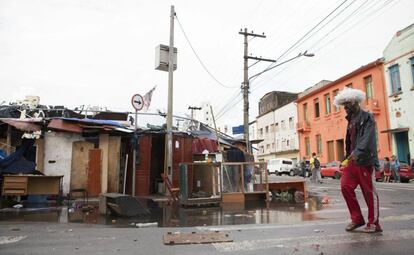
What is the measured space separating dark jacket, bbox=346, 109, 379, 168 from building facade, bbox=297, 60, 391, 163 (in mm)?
24998

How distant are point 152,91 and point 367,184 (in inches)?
475

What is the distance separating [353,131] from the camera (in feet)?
19.7

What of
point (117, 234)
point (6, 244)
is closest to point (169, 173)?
point (117, 234)

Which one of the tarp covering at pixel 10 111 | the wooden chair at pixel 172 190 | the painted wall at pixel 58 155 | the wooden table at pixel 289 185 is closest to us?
the wooden chair at pixel 172 190

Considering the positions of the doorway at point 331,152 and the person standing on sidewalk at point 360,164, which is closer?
the person standing on sidewalk at point 360,164

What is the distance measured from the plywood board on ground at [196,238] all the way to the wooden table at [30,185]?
23.9 feet

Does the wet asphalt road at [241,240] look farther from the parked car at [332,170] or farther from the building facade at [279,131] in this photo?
the building facade at [279,131]

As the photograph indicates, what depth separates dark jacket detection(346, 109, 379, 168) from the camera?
5.63 m

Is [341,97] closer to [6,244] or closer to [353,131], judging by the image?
[353,131]

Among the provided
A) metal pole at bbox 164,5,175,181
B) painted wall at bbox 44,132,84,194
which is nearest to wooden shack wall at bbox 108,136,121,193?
painted wall at bbox 44,132,84,194

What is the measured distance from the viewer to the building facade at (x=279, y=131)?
48875 mm

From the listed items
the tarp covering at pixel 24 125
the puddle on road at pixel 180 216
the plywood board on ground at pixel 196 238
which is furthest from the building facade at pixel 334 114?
the plywood board on ground at pixel 196 238

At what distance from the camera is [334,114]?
123ft

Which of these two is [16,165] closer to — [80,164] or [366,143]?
[80,164]
